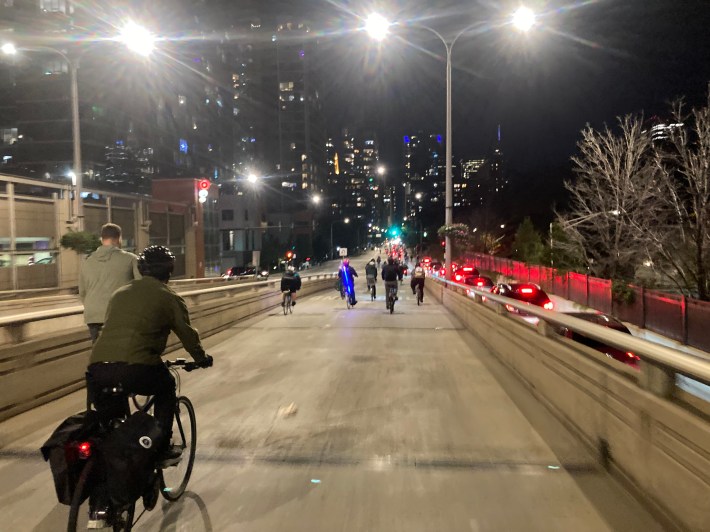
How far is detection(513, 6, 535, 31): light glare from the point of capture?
16.9m

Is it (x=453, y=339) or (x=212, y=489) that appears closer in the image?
(x=212, y=489)

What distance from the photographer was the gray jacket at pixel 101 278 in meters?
5.73

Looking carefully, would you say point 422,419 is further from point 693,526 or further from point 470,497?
point 693,526

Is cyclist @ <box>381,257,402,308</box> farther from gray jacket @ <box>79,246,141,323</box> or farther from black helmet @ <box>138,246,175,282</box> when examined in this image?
black helmet @ <box>138,246,175,282</box>

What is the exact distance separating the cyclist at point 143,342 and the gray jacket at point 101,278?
2059 millimetres

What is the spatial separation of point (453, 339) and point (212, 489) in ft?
27.2

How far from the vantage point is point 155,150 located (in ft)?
262

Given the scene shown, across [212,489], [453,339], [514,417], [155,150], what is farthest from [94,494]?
[155,150]

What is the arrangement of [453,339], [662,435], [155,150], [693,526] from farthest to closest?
[155,150] → [453,339] → [662,435] → [693,526]

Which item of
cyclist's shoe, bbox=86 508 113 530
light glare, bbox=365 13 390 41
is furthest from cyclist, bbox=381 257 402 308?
cyclist's shoe, bbox=86 508 113 530

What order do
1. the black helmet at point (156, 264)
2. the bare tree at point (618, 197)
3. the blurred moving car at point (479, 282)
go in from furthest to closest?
the blurred moving car at point (479, 282) → the bare tree at point (618, 197) → the black helmet at point (156, 264)

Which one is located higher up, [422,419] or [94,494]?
[94,494]

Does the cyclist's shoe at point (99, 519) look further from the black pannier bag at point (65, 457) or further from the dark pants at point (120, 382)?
the dark pants at point (120, 382)

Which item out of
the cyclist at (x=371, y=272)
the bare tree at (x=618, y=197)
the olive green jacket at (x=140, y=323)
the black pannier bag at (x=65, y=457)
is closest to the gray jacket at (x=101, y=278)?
the olive green jacket at (x=140, y=323)
